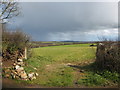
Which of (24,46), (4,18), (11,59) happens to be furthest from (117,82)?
(4,18)

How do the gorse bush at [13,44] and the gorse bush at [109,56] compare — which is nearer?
the gorse bush at [109,56]

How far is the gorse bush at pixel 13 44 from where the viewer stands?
10117mm

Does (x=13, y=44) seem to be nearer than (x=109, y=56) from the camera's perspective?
No

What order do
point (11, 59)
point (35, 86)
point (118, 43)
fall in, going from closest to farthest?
point (35, 86) < point (118, 43) < point (11, 59)

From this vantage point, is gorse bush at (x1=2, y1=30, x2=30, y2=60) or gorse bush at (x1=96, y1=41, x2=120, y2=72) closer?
gorse bush at (x1=96, y1=41, x2=120, y2=72)

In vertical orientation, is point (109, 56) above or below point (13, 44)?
→ below

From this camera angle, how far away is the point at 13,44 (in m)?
11.2

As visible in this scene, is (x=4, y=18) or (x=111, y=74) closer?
(x=111, y=74)

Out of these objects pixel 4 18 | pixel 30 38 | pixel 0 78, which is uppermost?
pixel 4 18

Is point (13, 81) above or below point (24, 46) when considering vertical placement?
below

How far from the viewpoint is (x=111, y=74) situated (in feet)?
24.8

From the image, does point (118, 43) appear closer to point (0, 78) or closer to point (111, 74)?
point (111, 74)

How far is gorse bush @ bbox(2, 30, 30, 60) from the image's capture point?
10.1 metres

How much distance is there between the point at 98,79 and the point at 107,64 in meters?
2.33
